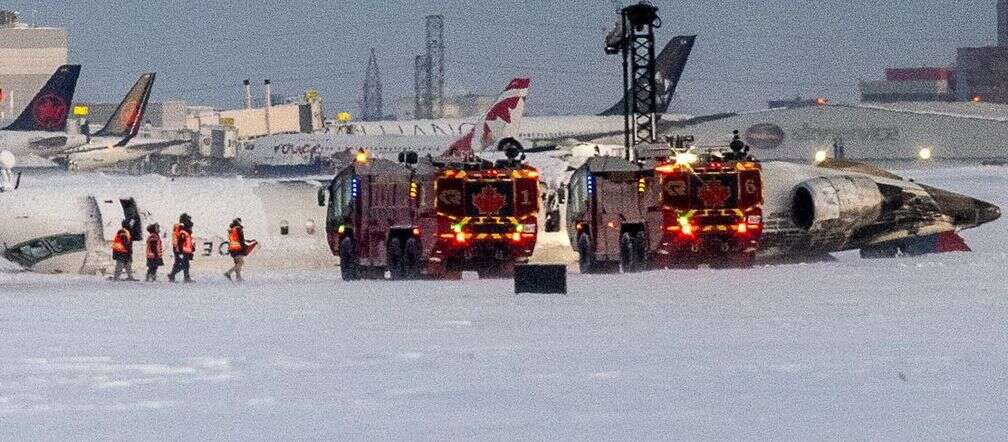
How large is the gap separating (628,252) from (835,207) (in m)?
5.77

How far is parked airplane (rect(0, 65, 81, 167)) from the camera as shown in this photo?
388 ft

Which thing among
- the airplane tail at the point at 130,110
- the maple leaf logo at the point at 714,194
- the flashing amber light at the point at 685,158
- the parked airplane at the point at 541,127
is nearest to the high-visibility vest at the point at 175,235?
the flashing amber light at the point at 685,158

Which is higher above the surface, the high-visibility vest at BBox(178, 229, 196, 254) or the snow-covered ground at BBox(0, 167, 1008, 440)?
the high-visibility vest at BBox(178, 229, 196, 254)

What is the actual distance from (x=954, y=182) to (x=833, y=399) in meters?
77.1

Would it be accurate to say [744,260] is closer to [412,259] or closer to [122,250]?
[412,259]

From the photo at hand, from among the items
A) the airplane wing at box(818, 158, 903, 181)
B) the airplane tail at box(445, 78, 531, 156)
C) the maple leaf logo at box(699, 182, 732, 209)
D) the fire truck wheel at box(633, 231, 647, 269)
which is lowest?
the fire truck wheel at box(633, 231, 647, 269)

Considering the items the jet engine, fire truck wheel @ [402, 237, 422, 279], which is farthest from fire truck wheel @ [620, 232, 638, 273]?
the jet engine

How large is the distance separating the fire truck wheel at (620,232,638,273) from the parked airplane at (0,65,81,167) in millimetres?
80550

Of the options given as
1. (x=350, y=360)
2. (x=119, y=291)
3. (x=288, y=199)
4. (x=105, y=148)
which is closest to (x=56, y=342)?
(x=350, y=360)

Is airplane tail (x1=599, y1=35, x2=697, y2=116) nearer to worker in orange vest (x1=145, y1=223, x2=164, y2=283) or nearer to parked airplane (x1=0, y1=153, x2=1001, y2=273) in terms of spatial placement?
parked airplane (x1=0, y1=153, x2=1001, y2=273)

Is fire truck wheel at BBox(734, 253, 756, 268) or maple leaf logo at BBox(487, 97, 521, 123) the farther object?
maple leaf logo at BBox(487, 97, 521, 123)

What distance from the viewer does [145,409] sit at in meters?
17.6

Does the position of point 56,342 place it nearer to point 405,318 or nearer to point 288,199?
point 405,318

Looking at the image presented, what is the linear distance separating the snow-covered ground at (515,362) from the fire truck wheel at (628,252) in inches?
307
